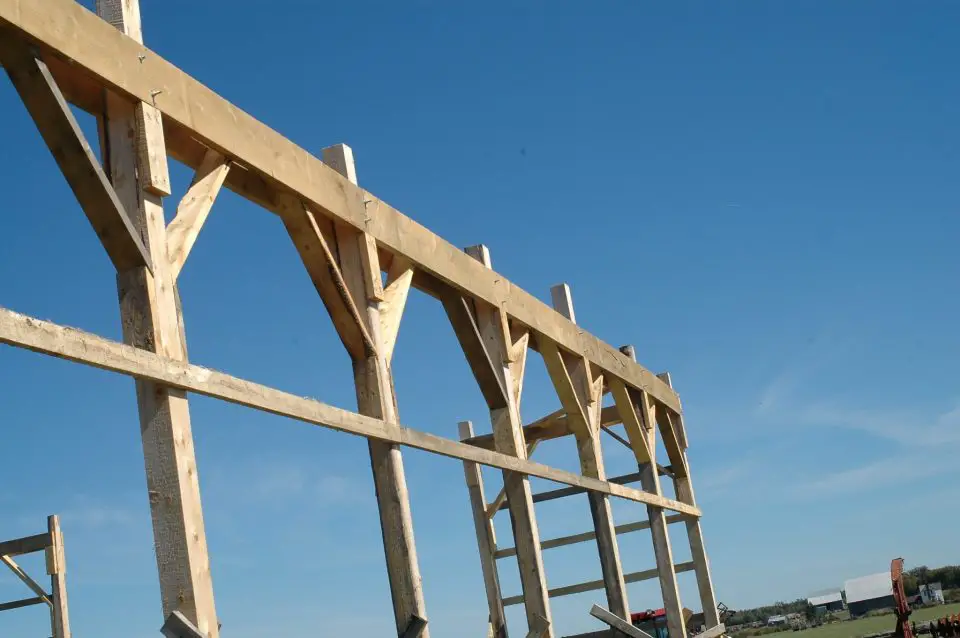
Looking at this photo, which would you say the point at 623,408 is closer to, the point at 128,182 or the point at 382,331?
the point at 382,331

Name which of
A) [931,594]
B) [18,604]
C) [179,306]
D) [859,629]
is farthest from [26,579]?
[931,594]

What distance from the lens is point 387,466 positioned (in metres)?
6.93

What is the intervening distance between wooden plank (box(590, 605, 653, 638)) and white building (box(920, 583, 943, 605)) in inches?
2889

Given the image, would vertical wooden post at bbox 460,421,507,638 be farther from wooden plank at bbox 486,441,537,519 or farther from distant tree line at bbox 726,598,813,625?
distant tree line at bbox 726,598,813,625

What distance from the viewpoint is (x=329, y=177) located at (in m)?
7.24

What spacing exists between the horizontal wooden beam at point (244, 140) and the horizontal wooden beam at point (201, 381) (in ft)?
4.39

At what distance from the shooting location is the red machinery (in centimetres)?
2813

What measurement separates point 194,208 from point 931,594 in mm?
82744

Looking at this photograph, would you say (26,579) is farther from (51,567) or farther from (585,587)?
(585,587)

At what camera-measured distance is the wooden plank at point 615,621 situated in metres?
9.87

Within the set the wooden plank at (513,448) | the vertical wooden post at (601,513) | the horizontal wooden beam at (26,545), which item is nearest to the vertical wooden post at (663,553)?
the vertical wooden post at (601,513)

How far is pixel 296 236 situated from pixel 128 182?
1637 millimetres

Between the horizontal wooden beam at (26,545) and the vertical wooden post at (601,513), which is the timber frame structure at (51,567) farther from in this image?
the vertical wooden post at (601,513)

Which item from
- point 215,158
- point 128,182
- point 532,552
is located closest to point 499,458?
point 532,552
